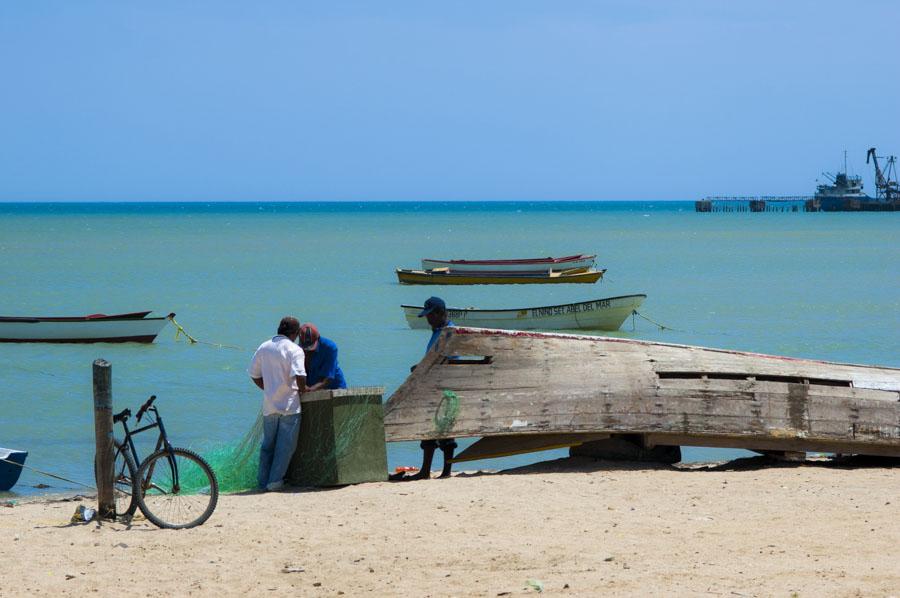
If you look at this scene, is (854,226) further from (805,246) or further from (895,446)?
(895,446)

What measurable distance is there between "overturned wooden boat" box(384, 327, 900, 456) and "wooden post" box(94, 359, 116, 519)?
2683 millimetres

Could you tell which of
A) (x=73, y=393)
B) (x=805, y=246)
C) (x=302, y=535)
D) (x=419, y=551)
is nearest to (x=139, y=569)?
(x=302, y=535)

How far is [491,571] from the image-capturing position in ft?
23.5

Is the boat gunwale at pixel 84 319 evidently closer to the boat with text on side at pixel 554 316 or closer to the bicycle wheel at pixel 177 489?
the boat with text on side at pixel 554 316

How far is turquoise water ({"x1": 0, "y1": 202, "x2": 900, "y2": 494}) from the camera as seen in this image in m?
18.5

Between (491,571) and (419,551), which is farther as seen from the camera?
(419,551)

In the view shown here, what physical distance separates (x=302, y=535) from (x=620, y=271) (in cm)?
5082

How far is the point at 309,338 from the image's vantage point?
995 centimetres

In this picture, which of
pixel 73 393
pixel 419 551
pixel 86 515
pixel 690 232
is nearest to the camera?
pixel 419 551

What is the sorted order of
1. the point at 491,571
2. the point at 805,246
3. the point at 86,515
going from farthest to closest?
the point at 805,246, the point at 86,515, the point at 491,571

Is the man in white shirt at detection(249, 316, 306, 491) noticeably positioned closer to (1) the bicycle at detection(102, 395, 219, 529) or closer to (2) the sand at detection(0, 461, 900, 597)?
(2) the sand at detection(0, 461, 900, 597)

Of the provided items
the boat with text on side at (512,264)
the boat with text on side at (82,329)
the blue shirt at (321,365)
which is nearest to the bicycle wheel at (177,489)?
the blue shirt at (321,365)

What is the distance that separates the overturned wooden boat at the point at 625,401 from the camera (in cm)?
1024

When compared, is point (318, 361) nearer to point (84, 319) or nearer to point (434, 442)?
point (434, 442)
